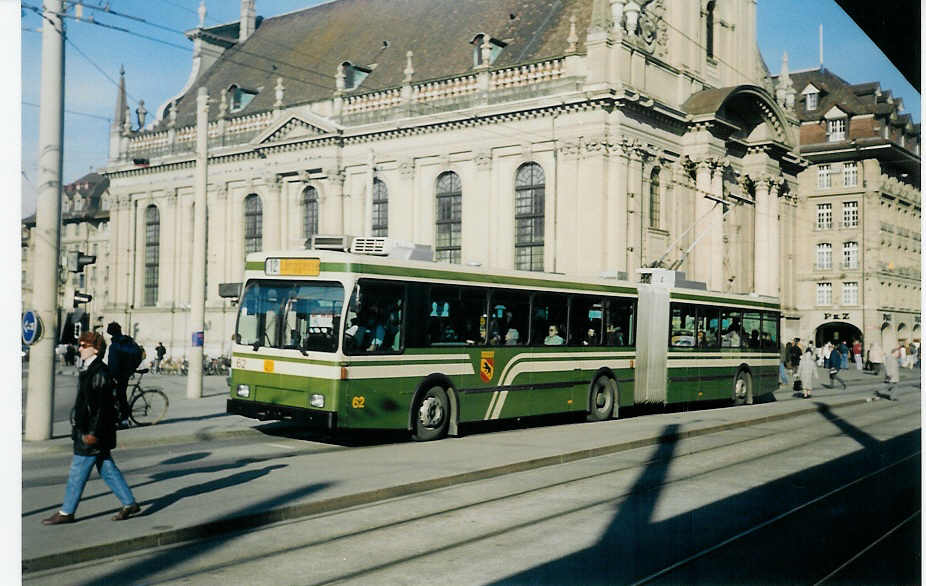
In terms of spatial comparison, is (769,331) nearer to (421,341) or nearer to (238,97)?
(421,341)

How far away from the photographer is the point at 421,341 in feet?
55.2

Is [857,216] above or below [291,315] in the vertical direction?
above

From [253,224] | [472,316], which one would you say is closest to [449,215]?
[253,224]

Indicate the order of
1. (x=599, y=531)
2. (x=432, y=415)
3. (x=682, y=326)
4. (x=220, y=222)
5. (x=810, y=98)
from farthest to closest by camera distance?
(x=220, y=222), (x=810, y=98), (x=682, y=326), (x=432, y=415), (x=599, y=531)

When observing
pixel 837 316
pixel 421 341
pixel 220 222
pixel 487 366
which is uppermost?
pixel 220 222

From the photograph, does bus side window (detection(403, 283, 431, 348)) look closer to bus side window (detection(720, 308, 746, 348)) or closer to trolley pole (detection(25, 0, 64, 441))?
trolley pole (detection(25, 0, 64, 441))

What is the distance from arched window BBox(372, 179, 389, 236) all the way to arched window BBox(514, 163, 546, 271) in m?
6.80

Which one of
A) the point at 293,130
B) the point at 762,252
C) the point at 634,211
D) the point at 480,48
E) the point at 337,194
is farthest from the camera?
the point at 762,252

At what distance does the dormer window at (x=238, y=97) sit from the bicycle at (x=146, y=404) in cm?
3505

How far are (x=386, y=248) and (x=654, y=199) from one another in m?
27.3

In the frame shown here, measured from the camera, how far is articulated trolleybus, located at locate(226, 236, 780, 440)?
51.5 ft

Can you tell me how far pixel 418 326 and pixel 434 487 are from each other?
4802mm

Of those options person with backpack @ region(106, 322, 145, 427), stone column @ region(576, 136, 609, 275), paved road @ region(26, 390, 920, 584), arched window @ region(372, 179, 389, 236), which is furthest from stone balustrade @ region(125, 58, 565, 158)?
paved road @ region(26, 390, 920, 584)

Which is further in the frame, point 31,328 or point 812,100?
point 812,100
